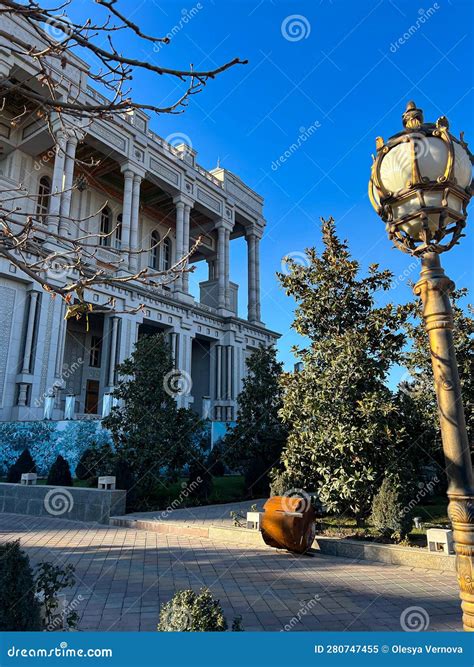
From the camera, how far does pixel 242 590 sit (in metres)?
5.79

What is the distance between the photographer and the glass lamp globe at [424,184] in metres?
2.61

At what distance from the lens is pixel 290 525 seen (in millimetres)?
7754

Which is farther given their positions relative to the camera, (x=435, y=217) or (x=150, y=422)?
(x=150, y=422)

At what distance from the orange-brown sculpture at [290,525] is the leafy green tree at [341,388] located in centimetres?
114

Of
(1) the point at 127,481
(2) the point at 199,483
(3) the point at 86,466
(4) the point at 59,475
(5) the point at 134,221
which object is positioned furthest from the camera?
(5) the point at 134,221

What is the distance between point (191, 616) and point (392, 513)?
607 cm

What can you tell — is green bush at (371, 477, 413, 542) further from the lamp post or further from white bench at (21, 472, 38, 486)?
white bench at (21, 472, 38, 486)

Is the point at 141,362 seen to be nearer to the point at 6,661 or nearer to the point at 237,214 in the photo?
the point at 6,661

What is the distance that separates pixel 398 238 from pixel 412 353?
10685 mm

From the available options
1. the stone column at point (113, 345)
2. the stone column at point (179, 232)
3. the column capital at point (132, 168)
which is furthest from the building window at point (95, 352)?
the column capital at point (132, 168)

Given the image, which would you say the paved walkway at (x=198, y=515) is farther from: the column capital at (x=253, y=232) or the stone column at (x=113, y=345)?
the column capital at (x=253, y=232)

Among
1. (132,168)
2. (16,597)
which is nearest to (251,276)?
(132,168)

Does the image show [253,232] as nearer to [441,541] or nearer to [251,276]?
[251,276]

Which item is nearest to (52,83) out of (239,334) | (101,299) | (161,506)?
(161,506)
